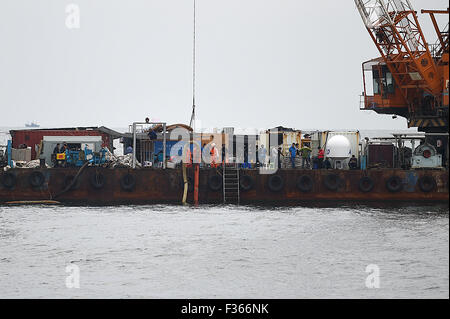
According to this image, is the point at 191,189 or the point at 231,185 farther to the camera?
the point at 191,189

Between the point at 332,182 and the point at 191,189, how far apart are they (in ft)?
36.9

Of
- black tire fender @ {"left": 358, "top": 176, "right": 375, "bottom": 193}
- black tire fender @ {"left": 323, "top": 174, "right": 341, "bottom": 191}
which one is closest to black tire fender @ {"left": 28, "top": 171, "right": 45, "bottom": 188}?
black tire fender @ {"left": 323, "top": 174, "right": 341, "bottom": 191}

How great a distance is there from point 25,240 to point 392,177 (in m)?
28.4

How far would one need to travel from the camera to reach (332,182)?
185ft

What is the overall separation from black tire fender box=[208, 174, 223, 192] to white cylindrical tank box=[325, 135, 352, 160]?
9046mm

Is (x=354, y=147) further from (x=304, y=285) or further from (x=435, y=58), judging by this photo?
(x=304, y=285)

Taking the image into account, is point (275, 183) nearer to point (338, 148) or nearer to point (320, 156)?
point (320, 156)

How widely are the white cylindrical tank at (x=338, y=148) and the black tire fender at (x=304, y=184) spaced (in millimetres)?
3023

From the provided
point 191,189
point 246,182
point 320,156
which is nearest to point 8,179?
point 191,189

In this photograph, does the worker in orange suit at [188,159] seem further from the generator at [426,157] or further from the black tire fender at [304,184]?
the generator at [426,157]
